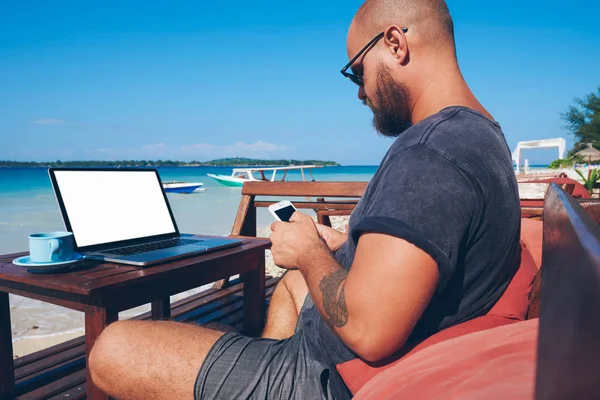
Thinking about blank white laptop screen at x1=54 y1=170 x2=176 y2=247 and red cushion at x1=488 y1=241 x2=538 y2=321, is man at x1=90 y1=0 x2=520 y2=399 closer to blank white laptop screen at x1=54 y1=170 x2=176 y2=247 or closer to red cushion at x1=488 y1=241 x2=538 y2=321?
red cushion at x1=488 y1=241 x2=538 y2=321

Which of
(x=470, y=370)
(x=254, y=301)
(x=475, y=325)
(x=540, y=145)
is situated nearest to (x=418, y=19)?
(x=475, y=325)

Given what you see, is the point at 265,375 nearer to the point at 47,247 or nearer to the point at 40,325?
the point at 47,247

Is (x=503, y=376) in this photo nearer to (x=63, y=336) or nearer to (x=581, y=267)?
(x=581, y=267)

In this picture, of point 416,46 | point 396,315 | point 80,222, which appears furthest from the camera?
point 80,222

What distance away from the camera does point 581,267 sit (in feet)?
0.96

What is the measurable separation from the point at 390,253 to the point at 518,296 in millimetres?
513

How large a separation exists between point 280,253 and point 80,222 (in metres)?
0.90

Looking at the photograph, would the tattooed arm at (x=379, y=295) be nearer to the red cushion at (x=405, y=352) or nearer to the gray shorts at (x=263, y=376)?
the red cushion at (x=405, y=352)

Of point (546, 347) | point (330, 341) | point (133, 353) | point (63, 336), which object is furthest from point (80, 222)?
point (63, 336)

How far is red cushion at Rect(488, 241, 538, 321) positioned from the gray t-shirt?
21 mm

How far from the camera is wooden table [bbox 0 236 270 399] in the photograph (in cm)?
132

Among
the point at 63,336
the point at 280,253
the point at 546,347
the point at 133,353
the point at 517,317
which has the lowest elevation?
the point at 63,336

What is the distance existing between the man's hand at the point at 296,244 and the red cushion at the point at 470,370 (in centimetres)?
46

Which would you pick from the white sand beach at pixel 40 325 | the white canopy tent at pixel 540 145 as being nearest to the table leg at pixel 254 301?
the white sand beach at pixel 40 325
